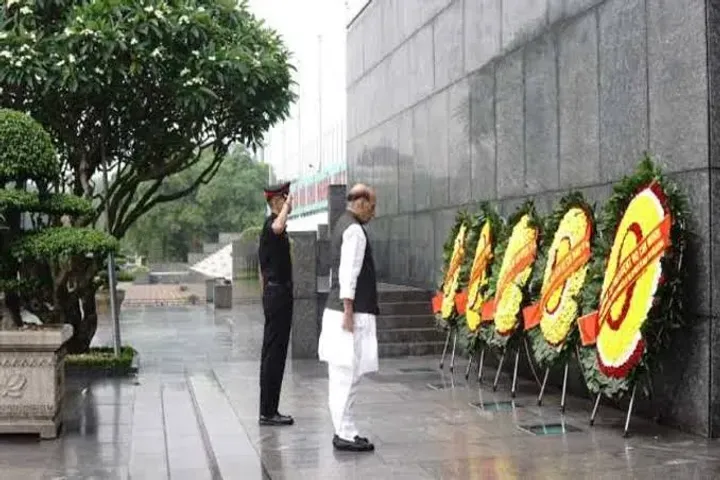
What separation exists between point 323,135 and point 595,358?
20.9 m

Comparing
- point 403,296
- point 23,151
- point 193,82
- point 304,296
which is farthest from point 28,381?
point 403,296

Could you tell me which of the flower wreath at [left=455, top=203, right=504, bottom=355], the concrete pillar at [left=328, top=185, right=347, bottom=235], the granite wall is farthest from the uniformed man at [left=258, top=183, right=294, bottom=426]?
the concrete pillar at [left=328, top=185, right=347, bottom=235]

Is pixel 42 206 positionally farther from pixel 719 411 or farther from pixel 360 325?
pixel 719 411

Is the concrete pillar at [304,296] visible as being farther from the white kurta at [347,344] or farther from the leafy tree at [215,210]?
the leafy tree at [215,210]

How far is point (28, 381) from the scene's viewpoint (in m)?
7.73

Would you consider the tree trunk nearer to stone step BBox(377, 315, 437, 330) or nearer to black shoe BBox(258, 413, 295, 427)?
stone step BBox(377, 315, 437, 330)

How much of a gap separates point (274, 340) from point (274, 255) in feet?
2.33

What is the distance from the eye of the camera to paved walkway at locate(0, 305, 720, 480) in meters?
6.26

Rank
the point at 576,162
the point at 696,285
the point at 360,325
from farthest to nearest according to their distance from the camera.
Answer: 1. the point at 576,162
2. the point at 696,285
3. the point at 360,325

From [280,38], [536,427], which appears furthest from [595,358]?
[280,38]

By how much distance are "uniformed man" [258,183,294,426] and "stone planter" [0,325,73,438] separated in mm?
1732

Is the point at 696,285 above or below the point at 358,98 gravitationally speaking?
below

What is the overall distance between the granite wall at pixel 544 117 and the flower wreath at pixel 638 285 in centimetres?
22

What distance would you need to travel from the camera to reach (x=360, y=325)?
667cm
